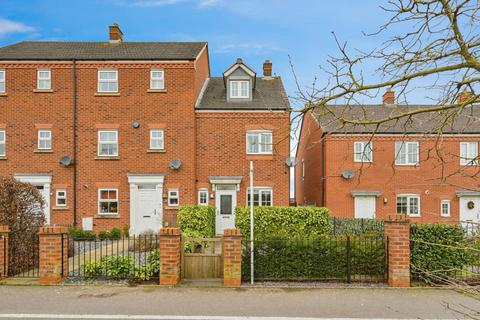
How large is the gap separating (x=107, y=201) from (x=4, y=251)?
35.3 feet

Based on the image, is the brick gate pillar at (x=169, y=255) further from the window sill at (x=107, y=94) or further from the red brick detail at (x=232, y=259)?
the window sill at (x=107, y=94)

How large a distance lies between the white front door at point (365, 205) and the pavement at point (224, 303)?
1410 centimetres

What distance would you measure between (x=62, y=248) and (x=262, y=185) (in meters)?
12.3

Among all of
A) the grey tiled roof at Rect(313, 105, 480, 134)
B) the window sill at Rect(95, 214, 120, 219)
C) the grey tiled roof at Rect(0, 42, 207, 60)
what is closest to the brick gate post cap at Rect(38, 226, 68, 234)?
the grey tiled roof at Rect(313, 105, 480, 134)

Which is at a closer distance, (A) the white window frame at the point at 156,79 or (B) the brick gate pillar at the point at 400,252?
(B) the brick gate pillar at the point at 400,252

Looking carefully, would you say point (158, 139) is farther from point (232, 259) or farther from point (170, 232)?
point (232, 259)

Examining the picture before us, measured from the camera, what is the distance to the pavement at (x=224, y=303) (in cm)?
757

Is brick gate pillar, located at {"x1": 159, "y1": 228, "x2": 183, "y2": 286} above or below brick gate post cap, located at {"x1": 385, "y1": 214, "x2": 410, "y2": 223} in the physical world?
below

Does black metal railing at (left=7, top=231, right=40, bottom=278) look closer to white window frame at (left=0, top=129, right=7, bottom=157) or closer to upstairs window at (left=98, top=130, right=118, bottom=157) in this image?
upstairs window at (left=98, top=130, right=118, bottom=157)

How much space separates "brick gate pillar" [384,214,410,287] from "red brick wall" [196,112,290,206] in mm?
11666

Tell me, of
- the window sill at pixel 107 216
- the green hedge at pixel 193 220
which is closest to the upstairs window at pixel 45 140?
the window sill at pixel 107 216

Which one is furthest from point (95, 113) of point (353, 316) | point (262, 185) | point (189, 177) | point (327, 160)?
point (353, 316)

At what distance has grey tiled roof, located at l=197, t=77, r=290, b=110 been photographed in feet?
70.8

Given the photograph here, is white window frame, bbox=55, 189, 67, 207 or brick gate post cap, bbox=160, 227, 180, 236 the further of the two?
white window frame, bbox=55, 189, 67, 207
